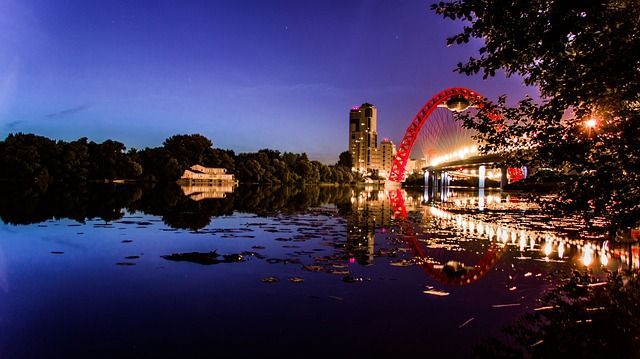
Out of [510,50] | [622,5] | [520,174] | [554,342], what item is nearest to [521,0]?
[510,50]

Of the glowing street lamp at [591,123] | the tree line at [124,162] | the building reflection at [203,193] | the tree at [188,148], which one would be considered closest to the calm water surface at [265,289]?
the glowing street lamp at [591,123]

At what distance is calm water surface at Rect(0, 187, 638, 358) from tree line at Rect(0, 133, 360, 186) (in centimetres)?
6049

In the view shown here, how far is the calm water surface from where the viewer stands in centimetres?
508

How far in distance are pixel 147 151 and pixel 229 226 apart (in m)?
102

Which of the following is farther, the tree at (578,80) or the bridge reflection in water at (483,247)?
the bridge reflection in water at (483,247)

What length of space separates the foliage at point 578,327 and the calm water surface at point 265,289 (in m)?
0.29

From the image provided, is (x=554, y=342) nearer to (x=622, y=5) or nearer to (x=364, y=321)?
(x=364, y=321)

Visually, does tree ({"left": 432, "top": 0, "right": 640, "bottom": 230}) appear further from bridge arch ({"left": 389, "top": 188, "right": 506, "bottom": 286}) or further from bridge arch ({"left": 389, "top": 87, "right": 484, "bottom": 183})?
bridge arch ({"left": 389, "top": 87, "right": 484, "bottom": 183})

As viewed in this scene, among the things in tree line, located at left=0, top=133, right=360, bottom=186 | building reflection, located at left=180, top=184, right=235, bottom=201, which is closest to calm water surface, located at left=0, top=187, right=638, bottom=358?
building reflection, located at left=180, top=184, right=235, bottom=201

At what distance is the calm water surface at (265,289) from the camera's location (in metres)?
5.08

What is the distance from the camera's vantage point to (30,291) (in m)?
→ 6.88

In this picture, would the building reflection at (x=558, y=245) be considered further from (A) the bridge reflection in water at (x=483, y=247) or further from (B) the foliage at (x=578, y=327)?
(B) the foliage at (x=578, y=327)

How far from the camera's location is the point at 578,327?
5793mm

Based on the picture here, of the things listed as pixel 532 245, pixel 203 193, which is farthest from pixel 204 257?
pixel 203 193
